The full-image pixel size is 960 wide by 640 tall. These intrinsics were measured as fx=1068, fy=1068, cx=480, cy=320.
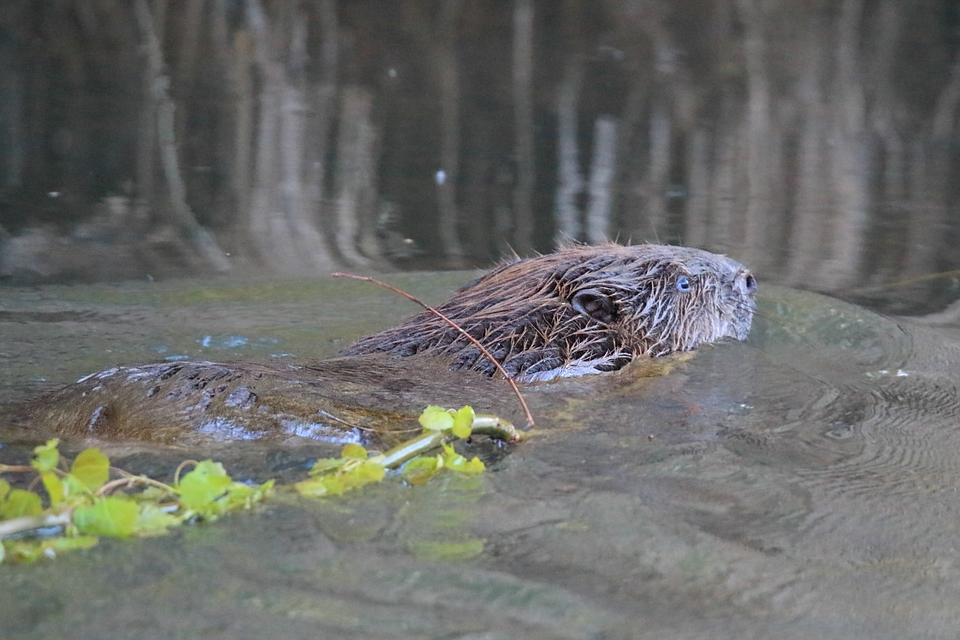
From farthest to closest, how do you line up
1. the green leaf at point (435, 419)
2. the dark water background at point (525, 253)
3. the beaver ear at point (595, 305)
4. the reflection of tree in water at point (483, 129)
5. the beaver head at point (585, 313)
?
the reflection of tree in water at point (483, 129) → the beaver ear at point (595, 305) → the beaver head at point (585, 313) → the green leaf at point (435, 419) → the dark water background at point (525, 253)

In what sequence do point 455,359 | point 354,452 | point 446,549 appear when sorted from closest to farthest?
point 446,549 → point 354,452 → point 455,359

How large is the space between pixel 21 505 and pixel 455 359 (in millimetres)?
1805

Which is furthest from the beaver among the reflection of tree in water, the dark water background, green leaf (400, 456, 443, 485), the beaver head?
the reflection of tree in water

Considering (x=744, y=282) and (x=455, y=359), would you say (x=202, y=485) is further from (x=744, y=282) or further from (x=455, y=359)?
(x=744, y=282)

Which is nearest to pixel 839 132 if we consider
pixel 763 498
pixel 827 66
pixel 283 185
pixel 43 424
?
pixel 827 66

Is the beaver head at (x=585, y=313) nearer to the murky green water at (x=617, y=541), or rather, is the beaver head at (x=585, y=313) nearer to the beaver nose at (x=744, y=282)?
the beaver nose at (x=744, y=282)

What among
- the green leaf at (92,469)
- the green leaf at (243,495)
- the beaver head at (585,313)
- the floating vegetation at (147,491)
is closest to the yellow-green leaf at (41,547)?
the floating vegetation at (147,491)

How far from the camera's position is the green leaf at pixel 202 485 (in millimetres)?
2189

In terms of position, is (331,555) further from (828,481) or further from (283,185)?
(283,185)

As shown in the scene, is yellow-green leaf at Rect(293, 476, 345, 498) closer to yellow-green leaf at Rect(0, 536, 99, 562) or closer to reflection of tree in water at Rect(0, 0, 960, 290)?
yellow-green leaf at Rect(0, 536, 99, 562)

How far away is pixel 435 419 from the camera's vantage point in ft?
8.53

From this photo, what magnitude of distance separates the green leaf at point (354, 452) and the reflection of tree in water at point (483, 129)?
349 cm

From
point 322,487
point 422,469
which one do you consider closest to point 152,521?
point 322,487

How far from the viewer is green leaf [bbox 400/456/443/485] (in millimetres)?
2619
